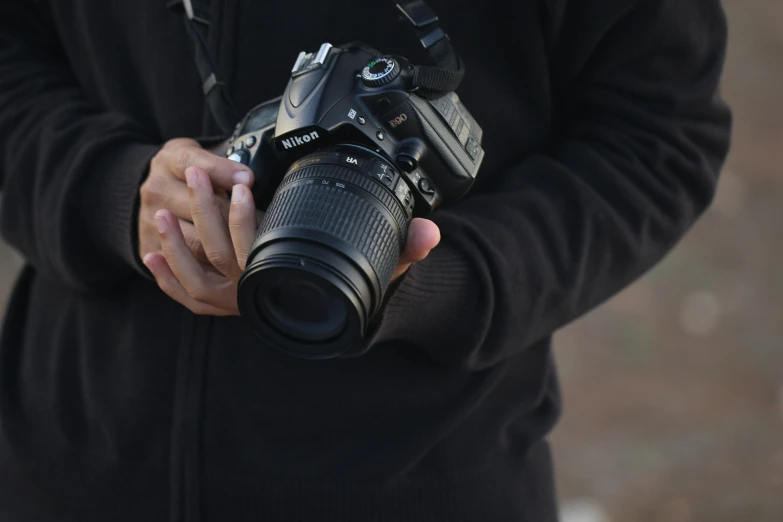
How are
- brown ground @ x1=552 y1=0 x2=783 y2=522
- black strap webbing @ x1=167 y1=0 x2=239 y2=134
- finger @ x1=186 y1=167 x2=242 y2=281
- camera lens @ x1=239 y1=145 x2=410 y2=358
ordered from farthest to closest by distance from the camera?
brown ground @ x1=552 y1=0 x2=783 y2=522 → black strap webbing @ x1=167 y1=0 x2=239 y2=134 → finger @ x1=186 y1=167 x2=242 y2=281 → camera lens @ x1=239 y1=145 x2=410 y2=358

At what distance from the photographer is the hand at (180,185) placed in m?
0.86

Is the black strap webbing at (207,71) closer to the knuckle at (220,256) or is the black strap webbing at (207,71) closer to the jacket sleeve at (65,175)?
the jacket sleeve at (65,175)

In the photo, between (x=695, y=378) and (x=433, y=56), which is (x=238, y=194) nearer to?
(x=433, y=56)

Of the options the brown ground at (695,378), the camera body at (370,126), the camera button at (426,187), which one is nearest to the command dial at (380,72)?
the camera body at (370,126)

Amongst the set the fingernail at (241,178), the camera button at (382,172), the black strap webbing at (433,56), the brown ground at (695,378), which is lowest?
the brown ground at (695,378)

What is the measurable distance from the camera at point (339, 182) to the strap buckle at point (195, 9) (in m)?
0.15

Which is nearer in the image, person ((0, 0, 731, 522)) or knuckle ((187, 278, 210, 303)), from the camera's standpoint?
knuckle ((187, 278, 210, 303))

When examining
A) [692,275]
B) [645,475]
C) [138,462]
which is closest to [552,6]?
[138,462]

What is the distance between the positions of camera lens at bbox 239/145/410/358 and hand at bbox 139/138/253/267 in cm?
8

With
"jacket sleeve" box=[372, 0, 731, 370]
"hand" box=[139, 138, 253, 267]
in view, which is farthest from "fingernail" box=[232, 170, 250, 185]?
"jacket sleeve" box=[372, 0, 731, 370]

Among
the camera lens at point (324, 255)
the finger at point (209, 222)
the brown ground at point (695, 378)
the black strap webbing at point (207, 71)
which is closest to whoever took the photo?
the camera lens at point (324, 255)

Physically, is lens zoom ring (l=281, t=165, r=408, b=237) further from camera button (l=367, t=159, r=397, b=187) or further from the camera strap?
the camera strap

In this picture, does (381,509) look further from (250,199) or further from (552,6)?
(552,6)

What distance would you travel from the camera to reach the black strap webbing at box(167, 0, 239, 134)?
96cm
